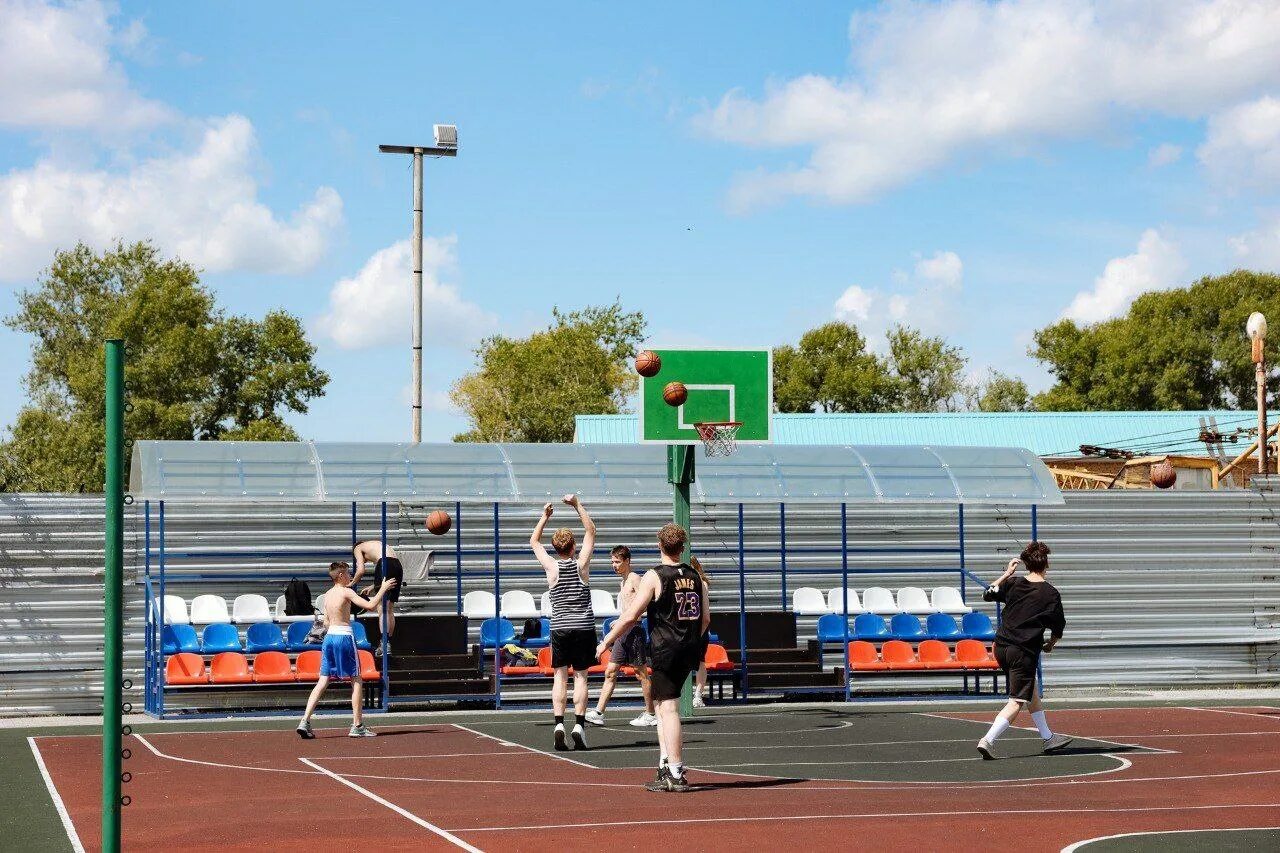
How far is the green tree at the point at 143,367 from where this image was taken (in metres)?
56.4

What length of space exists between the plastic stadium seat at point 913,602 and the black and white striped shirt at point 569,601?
7.90m

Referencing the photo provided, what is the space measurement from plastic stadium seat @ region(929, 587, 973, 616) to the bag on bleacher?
7.90 m

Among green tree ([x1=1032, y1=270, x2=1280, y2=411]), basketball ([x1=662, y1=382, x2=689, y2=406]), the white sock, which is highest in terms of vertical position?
green tree ([x1=1032, y1=270, x2=1280, y2=411])

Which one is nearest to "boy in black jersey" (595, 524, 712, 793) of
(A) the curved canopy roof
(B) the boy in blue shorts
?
(B) the boy in blue shorts

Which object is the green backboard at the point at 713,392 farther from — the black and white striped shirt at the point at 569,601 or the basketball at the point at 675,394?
the black and white striped shirt at the point at 569,601

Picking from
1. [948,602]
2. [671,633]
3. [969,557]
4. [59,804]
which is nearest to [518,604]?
[948,602]

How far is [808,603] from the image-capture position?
21.7m

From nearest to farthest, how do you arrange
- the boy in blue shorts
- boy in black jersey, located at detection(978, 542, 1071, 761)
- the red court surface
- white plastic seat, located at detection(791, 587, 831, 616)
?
1. the red court surface
2. boy in black jersey, located at detection(978, 542, 1071, 761)
3. the boy in blue shorts
4. white plastic seat, located at detection(791, 587, 831, 616)

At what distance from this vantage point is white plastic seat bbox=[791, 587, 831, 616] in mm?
21547

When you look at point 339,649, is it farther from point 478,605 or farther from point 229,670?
point 478,605

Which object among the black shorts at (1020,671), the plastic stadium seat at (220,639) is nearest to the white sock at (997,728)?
the black shorts at (1020,671)

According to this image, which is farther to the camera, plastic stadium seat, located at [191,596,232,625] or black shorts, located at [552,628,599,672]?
plastic stadium seat, located at [191,596,232,625]

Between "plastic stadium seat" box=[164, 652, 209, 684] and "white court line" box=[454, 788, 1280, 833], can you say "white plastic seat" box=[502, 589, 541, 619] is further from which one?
"white court line" box=[454, 788, 1280, 833]

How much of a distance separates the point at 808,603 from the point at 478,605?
4.18 m
